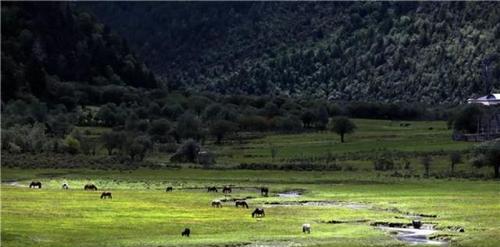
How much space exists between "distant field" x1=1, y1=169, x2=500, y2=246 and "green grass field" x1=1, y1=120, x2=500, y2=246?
80 mm

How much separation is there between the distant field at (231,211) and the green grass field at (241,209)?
8cm

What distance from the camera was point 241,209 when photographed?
76.7m

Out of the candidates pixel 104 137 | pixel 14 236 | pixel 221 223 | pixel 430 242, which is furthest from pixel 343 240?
pixel 104 137

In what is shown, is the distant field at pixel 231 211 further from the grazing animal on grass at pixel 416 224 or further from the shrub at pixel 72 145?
the shrub at pixel 72 145

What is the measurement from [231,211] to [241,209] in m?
2.62

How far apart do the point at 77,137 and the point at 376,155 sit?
57.1 metres

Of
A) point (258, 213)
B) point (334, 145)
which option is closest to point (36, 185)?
point (258, 213)

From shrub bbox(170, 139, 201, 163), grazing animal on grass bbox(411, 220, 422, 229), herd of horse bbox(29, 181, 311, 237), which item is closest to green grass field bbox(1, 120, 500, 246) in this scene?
herd of horse bbox(29, 181, 311, 237)

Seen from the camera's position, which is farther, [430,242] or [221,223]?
[221,223]

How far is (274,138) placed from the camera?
195125 millimetres

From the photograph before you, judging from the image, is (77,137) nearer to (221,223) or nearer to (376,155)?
(376,155)

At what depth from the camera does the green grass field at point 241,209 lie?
54375 mm

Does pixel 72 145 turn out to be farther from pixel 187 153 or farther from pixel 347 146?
pixel 347 146

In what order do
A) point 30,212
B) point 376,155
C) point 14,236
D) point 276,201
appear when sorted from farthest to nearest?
point 376,155, point 276,201, point 30,212, point 14,236
